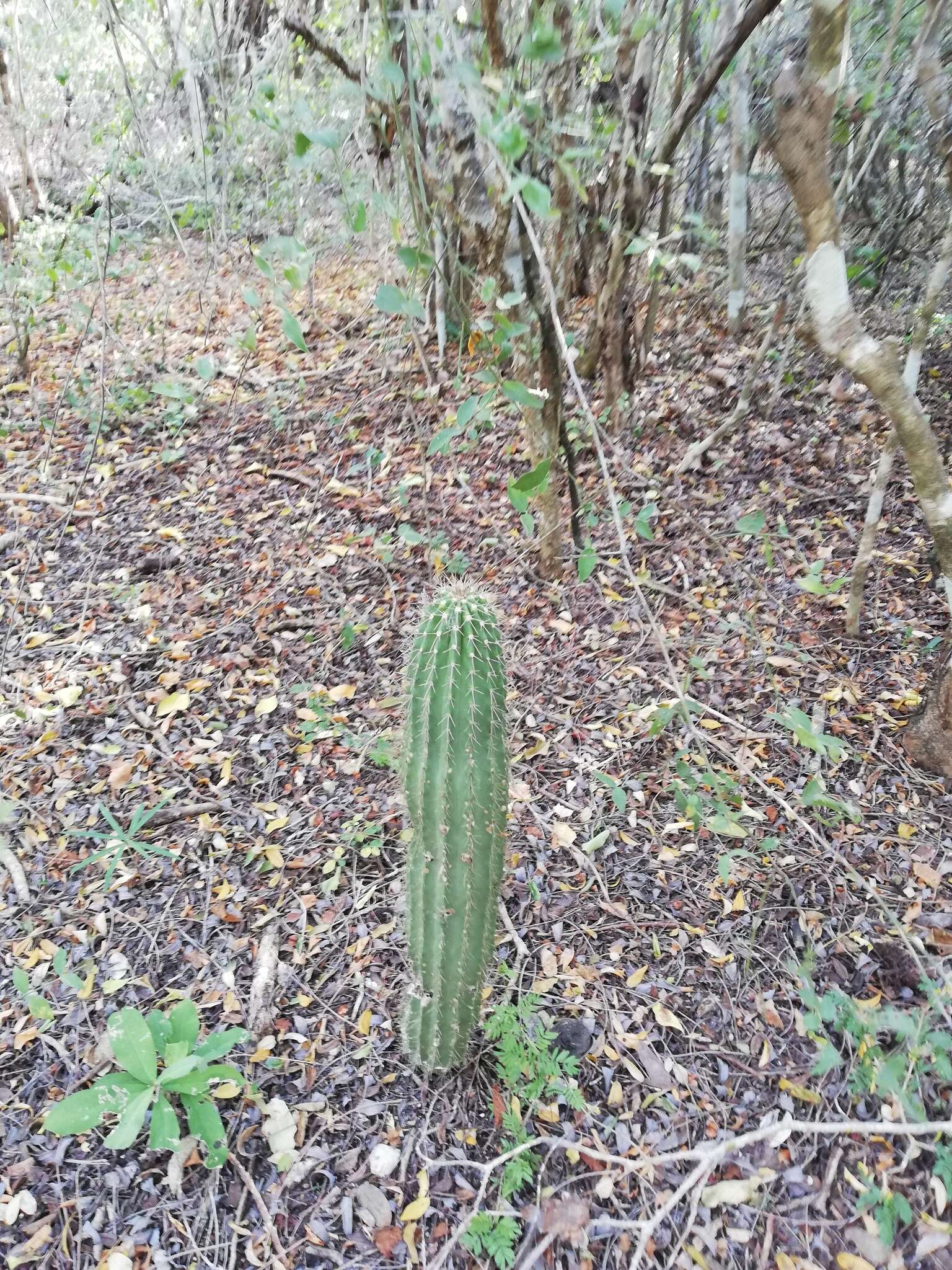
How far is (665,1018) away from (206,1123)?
0.99 metres

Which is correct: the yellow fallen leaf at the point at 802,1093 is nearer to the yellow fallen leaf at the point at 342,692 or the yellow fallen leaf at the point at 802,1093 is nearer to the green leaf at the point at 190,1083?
the green leaf at the point at 190,1083

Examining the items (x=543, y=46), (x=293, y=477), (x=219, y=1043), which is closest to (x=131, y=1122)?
(x=219, y=1043)

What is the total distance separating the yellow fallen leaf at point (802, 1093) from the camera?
1.64 metres

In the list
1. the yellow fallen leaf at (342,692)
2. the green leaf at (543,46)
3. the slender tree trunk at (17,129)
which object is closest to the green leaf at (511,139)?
the green leaf at (543,46)

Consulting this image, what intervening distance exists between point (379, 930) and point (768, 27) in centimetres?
470

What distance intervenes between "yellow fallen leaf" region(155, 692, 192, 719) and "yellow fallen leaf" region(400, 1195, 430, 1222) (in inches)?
58.5

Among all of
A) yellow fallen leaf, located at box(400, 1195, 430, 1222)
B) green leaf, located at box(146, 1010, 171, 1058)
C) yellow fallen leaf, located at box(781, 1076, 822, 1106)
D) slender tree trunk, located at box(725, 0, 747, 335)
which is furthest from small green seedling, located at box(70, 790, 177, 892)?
slender tree trunk, located at box(725, 0, 747, 335)

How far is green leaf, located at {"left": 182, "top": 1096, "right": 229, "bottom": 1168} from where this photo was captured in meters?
1.37

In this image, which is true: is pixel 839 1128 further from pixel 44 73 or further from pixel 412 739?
pixel 44 73

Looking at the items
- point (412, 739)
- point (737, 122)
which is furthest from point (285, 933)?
point (737, 122)

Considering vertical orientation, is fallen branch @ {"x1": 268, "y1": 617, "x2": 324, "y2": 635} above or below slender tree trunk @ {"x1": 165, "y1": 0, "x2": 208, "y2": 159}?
below

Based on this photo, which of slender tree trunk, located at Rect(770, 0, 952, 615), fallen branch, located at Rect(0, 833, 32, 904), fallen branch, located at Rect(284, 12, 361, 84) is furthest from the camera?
fallen branch, located at Rect(284, 12, 361, 84)

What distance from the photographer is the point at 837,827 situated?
2119 mm

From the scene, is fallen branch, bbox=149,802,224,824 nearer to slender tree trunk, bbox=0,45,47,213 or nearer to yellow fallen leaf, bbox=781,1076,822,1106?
yellow fallen leaf, bbox=781,1076,822,1106
